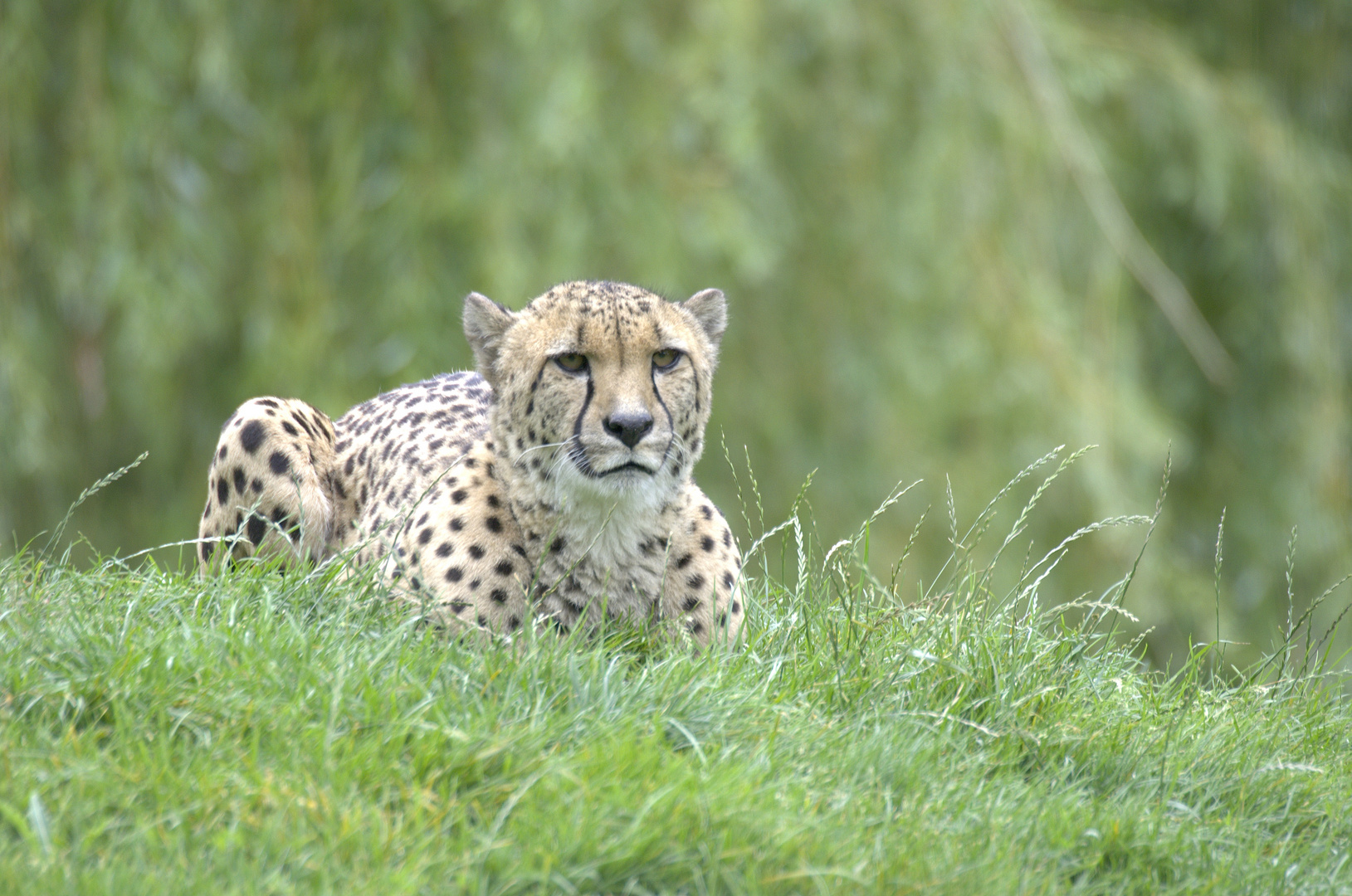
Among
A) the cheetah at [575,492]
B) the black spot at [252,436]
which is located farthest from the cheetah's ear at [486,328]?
the black spot at [252,436]

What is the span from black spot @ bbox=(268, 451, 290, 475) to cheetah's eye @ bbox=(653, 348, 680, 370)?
121 cm

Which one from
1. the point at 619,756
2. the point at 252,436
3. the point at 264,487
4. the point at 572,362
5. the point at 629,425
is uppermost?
the point at 572,362

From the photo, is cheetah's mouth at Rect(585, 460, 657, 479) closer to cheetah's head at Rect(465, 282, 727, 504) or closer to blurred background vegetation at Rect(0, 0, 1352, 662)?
cheetah's head at Rect(465, 282, 727, 504)

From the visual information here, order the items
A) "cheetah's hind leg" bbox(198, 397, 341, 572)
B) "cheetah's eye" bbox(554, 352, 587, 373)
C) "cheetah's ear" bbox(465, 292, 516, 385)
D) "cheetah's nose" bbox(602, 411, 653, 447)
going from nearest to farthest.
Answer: "cheetah's nose" bbox(602, 411, 653, 447)
"cheetah's eye" bbox(554, 352, 587, 373)
"cheetah's ear" bbox(465, 292, 516, 385)
"cheetah's hind leg" bbox(198, 397, 341, 572)

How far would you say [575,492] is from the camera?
3365 millimetres

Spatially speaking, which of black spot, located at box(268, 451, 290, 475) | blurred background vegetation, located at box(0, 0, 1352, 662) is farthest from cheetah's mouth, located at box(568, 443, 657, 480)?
blurred background vegetation, located at box(0, 0, 1352, 662)

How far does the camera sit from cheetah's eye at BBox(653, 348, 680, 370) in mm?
3467

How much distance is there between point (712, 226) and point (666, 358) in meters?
1.94

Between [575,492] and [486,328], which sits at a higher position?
[486,328]

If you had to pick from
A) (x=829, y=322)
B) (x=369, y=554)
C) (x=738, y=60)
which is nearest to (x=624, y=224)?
A: (x=738, y=60)

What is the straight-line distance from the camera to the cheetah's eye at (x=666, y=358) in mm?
3467

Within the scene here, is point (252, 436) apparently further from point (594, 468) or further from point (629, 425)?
point (629, 425)

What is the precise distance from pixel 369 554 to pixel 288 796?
1.50 meters

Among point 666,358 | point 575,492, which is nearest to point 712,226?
point 666,358
